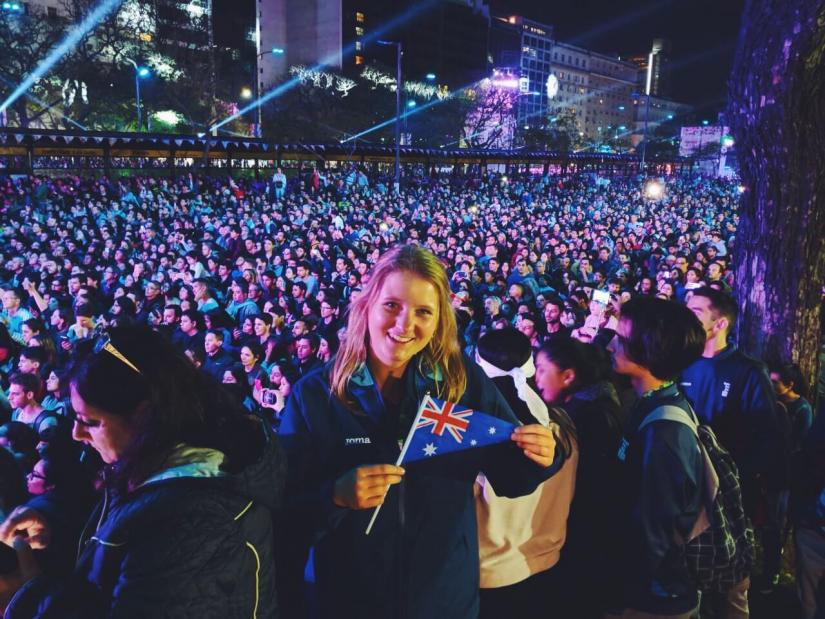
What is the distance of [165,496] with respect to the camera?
1360 millimetres

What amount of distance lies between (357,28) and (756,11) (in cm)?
8397

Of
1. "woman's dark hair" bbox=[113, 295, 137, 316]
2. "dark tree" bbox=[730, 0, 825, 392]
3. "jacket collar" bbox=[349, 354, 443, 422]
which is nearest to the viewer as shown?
"jacket collar" bbox=[349, 354, 443, 422]

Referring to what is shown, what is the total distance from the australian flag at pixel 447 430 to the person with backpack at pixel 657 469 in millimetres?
646

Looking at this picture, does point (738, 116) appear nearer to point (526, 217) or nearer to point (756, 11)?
point (756, 11)

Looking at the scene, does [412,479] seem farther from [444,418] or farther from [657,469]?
[657,469]

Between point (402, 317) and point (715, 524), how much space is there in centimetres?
137

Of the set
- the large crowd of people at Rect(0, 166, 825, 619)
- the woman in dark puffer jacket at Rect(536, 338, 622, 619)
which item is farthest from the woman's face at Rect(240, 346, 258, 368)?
the woman in dark puffer jacket at Rect(536, 338, 622, 619)

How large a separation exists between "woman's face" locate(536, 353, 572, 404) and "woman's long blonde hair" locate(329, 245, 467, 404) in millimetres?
1109

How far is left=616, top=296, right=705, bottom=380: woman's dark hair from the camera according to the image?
7.56ft

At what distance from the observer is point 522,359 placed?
2703 mm

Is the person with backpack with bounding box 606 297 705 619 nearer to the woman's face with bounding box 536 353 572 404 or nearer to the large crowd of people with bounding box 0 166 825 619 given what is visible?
the large crowd of people with bounding box 0 166 825 619

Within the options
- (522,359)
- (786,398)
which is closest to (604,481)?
(522,359)

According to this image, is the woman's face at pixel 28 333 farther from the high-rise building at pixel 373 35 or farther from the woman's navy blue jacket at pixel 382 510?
the high-rise building at pixel 373 35

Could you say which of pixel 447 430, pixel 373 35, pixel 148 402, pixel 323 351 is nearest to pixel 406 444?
pixel 447 430
